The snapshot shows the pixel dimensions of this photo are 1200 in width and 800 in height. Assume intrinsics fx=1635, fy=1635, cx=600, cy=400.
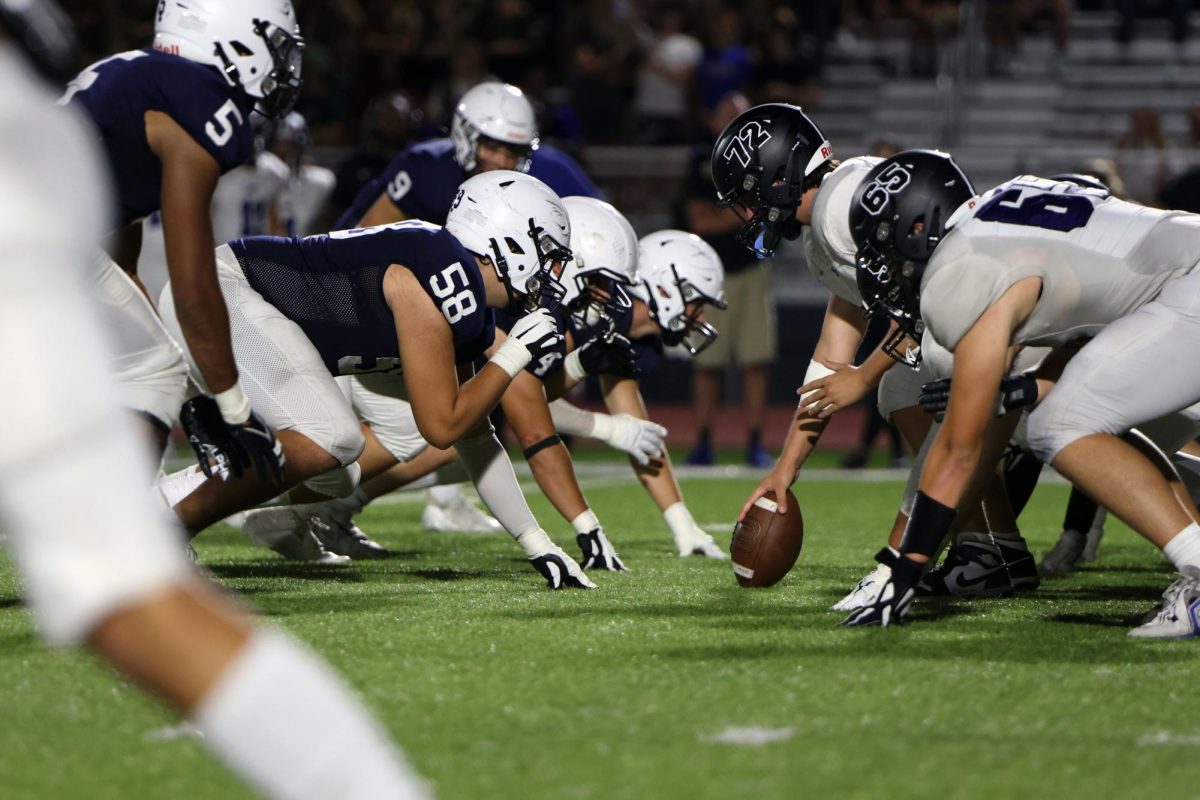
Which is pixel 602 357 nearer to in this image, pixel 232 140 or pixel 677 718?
pixel 232 140

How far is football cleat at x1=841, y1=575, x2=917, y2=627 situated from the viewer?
3.67 meters

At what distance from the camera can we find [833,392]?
4.43 metres

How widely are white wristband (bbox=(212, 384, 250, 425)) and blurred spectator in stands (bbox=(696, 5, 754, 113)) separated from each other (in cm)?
950

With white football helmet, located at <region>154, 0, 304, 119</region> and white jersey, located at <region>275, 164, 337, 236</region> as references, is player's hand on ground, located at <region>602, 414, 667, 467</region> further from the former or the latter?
white jersey, located at <region>275, 164, 337, 236</region>

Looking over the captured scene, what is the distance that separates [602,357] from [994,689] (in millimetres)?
2660

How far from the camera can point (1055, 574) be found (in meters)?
5.18

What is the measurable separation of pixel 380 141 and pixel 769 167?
16.5 feet

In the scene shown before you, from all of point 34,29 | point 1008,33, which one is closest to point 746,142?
point 34,29

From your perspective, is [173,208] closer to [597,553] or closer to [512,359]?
[512,359]

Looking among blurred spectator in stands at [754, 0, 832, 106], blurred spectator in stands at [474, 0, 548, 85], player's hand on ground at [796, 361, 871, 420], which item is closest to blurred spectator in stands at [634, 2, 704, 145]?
blurred spectator in stands at [754, 0, 832, 106]

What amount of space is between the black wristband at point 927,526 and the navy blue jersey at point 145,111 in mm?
1719

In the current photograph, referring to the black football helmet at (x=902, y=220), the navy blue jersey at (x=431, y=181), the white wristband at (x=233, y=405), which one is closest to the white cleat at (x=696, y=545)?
the navy blue jersey at (x=431, y=181)

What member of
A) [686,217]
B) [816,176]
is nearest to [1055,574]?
[816,176]

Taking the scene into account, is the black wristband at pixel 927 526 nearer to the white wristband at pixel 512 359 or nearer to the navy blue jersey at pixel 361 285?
the white wristband at pixel 512 359
